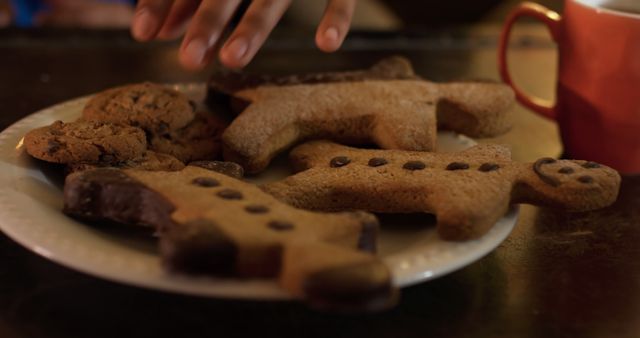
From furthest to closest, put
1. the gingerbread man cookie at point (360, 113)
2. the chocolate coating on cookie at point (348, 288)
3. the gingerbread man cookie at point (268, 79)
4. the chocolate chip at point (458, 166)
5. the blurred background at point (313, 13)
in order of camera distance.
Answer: the blurred background at point (313, 13) < the gingerbread man cookie at point (268, 79) < the gingerbread man cookie at point (360, 113) < the chocolate chip at point (458, 166) < the chocolate coating on cookie at point (348, 288)

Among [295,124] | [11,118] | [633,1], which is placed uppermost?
[633,1]

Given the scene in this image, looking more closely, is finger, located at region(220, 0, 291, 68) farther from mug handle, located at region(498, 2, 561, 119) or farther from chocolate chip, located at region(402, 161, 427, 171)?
mug handle, located at region(498, 2, 561, 119)

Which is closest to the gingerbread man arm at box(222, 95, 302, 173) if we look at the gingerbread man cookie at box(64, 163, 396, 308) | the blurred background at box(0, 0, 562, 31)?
the gingerbread man cookie at box(64, 163, 396, 308)

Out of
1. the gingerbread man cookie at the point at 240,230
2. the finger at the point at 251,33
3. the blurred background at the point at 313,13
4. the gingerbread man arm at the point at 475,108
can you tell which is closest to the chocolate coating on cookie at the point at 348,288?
the gingerbread man cookie at the point at 240,230

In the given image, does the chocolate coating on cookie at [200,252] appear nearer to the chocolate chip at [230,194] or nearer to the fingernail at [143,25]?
the chocolate chip at [230,194]

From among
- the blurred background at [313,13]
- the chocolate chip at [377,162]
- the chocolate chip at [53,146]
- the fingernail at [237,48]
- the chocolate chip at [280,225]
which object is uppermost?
the fingernail at [237,48]

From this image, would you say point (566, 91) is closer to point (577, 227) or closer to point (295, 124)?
point (577, 227)

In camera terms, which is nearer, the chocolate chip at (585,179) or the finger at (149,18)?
the chocolate chip at (585,179)

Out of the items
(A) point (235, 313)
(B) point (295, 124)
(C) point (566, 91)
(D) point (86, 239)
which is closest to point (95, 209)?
(D) point (86, 239)
